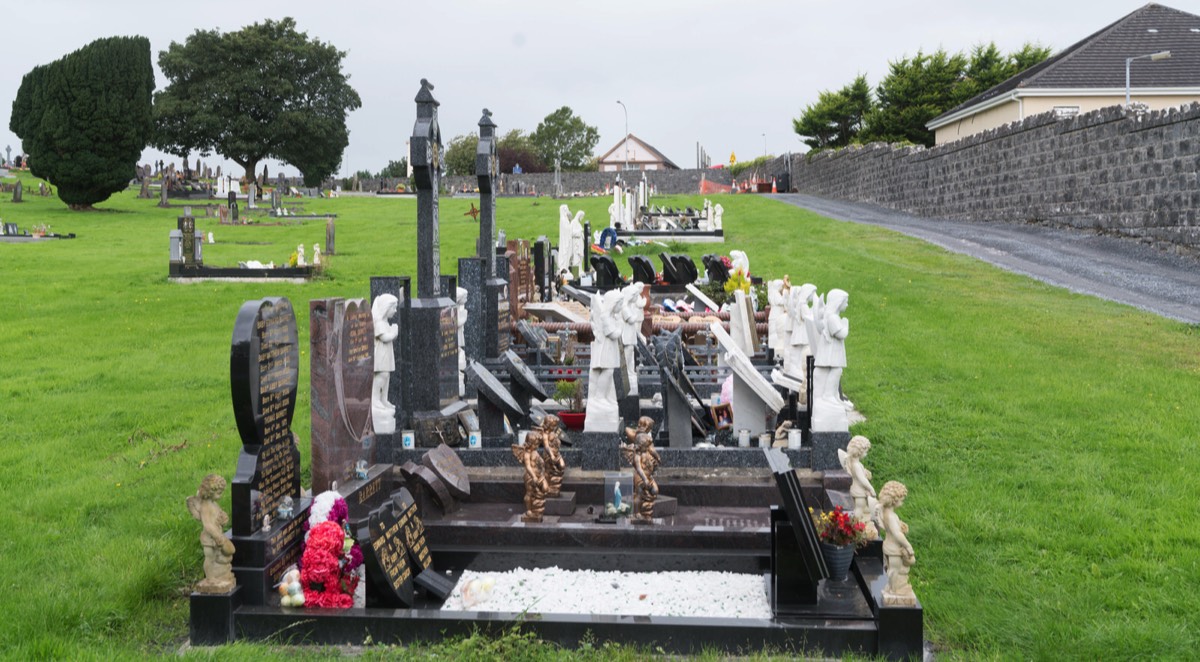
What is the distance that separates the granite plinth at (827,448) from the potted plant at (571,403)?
2521mm

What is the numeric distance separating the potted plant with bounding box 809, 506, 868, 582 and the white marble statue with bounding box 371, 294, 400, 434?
3.89 metres

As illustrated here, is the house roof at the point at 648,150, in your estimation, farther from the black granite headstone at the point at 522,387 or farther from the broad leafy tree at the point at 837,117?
the black granite headstone at the point at 522,387

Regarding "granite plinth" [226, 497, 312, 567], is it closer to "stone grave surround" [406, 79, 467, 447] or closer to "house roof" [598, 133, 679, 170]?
"stone grave surround" [406, 79, 467, 447]

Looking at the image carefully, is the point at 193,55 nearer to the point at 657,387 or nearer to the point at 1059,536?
the point at 657,387

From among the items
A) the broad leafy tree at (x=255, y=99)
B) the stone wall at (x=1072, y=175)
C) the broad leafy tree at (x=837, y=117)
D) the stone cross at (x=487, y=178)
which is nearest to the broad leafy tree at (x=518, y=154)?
the broad leafy tree at (x=255, y=99)

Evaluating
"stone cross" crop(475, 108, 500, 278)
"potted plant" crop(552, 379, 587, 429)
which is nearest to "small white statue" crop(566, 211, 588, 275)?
"stone cross" crop(475, 108, 500, 278)

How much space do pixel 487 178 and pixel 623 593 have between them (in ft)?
25.7

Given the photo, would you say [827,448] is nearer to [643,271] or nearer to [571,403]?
[571,403]

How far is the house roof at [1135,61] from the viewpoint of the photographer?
30641 mm

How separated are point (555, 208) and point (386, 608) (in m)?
35.1

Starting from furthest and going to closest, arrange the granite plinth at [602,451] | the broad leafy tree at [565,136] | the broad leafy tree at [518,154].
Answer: the broad leafy tree at [565,136] < the broad leafy tree at [518,154] < the granite plinth at [602,451]

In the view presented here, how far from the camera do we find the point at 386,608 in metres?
5.84

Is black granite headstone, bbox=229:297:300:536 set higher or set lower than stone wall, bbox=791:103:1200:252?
lower

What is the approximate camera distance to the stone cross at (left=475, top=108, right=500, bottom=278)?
42.7 ft
